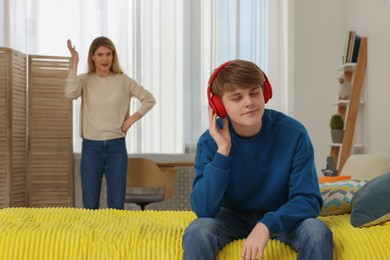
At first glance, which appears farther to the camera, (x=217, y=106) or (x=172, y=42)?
(x=172, y=42)

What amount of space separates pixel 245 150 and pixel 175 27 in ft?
11.0

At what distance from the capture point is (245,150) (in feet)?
6.16

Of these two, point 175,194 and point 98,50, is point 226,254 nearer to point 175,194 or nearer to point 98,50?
point 98,50

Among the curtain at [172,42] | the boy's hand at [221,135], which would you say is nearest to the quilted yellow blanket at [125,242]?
the boy's hand at [221,135]

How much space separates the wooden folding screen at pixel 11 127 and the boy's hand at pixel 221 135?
2905mm

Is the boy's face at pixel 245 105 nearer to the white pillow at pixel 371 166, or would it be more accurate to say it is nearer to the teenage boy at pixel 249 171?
the teenage boy at pixel 249 171

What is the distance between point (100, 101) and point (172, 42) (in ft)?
4.83

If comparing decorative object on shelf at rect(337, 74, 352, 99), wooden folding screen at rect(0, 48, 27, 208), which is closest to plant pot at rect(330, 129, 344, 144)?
decorative object on shelf at rect(337, 74, 352, 99)

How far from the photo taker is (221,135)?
1.82 metres

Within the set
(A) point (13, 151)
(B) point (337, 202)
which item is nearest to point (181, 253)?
(B) point (337, 202)

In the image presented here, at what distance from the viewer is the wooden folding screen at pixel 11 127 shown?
4.35 m

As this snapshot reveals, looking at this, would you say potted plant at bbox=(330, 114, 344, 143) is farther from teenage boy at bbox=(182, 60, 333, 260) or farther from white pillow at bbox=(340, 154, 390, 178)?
teenage boy at bbox=(182, 60, 333, 260)

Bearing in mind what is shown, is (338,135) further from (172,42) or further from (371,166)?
(172,42)

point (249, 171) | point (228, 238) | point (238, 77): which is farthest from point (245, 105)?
point (228, 238)
